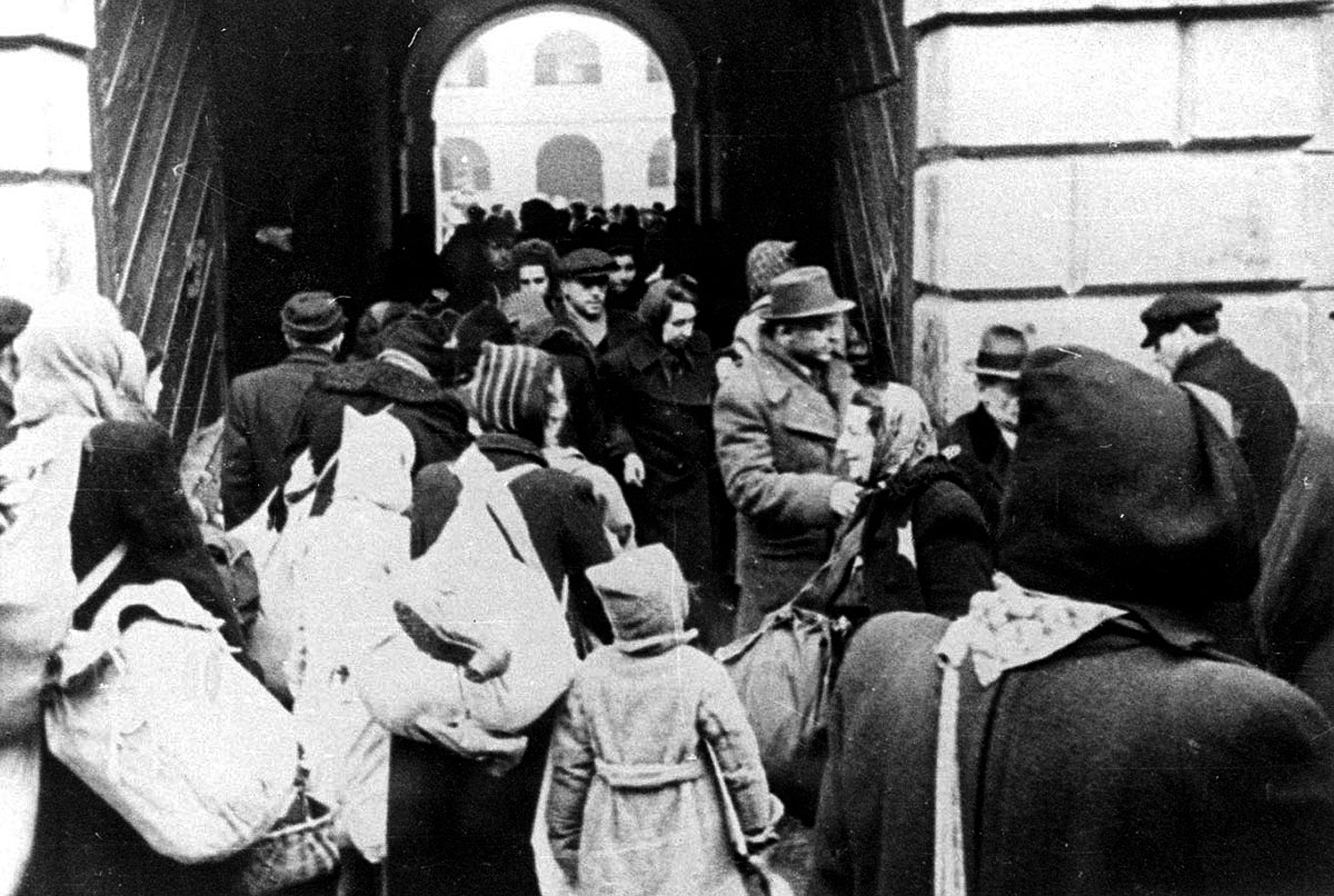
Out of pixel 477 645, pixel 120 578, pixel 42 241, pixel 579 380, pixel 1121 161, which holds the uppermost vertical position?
pixel 1121 161

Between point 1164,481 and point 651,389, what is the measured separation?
4405 millimetres

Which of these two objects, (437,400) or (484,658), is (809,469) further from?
(484,658)

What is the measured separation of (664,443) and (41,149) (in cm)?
249

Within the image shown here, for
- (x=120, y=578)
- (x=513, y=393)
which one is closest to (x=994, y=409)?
(x=513, y=393)

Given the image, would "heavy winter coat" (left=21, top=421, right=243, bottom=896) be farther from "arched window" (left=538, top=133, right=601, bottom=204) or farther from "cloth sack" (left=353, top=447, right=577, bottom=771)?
"arched window" (left=538, top=133, right=601, bottom=204)

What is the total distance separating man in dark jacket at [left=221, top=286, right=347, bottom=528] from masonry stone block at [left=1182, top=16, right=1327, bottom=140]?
9.53 feet

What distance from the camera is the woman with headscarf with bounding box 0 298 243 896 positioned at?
356 centimetres

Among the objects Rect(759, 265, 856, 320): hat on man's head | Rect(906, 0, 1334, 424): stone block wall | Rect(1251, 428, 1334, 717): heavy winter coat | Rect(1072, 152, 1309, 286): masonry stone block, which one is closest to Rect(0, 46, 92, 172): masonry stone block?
Rect(759, 265, 856, 320): hat on man's head

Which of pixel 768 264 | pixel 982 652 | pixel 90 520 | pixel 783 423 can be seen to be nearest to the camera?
pixel 982 652

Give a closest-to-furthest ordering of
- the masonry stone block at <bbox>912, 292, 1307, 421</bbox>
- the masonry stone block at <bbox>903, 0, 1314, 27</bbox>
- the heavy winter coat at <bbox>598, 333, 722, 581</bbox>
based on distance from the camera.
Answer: the masonry stone block at <bbox>903, 0, 1314, 27</bbox>, the masonry stone block at <bbox>912, 292, 1307, 421</bbox>, the heavy winter coat at <bbox>598, 333, 722, 581</bbox>

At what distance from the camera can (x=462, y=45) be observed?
17328 millimetres

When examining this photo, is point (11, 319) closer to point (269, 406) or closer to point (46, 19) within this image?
point (269, 406)

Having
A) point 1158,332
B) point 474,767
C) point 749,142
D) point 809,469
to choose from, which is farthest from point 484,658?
point 749,142

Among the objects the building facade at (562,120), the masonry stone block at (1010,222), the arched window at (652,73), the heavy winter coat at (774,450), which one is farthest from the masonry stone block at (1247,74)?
the arched window at (652,73)
